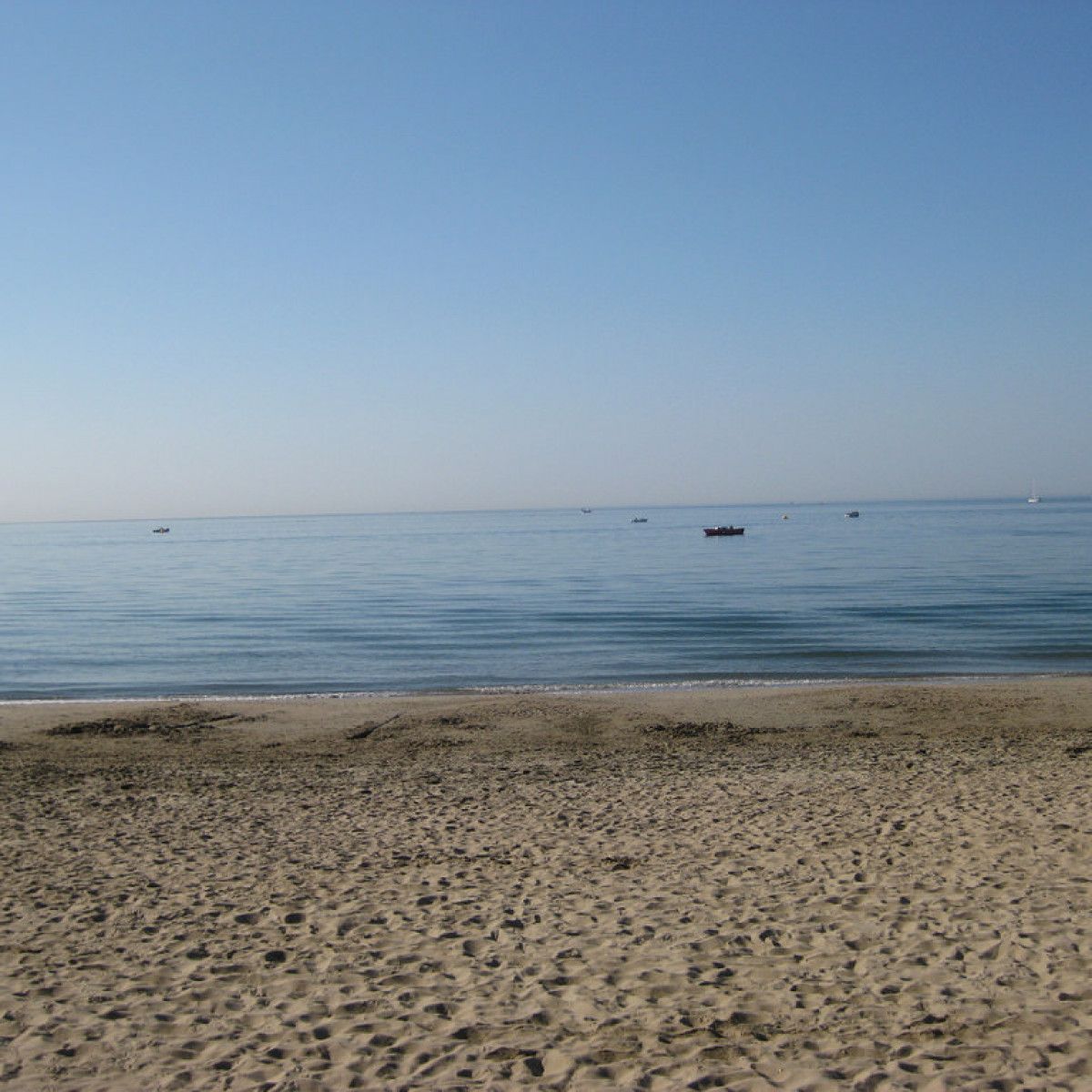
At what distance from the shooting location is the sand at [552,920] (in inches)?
232

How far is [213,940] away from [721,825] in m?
5.26

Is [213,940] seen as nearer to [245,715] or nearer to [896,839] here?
[896,839]

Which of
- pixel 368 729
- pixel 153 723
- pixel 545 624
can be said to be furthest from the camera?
pixel 545 624

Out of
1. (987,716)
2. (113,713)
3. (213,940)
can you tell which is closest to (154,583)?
(113,713)

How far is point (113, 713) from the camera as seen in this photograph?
19453 millimetres

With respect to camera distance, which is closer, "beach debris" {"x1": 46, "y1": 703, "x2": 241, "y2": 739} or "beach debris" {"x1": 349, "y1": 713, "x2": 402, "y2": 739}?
"beach debris" {"x1": 349, "y1": 713, "x2": 402, "y2": 739}

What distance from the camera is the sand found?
5887 millimetres

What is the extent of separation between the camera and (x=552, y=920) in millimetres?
7941

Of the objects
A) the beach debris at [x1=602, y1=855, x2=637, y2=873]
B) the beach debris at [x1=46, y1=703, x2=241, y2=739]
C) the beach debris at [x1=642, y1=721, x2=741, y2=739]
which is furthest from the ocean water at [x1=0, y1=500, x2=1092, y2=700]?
the beach debris at [x1=602, y1=855, x2=637, y2=873]

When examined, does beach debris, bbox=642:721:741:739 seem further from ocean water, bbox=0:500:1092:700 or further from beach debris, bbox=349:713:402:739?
ocean water, bbox=0:500:1092:700

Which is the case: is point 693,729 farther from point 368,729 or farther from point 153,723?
point 153,723

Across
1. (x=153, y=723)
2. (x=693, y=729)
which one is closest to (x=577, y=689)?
(x=693, y=729)

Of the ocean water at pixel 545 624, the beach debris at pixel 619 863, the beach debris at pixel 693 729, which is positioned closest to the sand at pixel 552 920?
the beach debris at pixel 619 863

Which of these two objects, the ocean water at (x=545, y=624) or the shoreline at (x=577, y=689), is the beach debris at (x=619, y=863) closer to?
the shoreline at (x=577, y=689)
